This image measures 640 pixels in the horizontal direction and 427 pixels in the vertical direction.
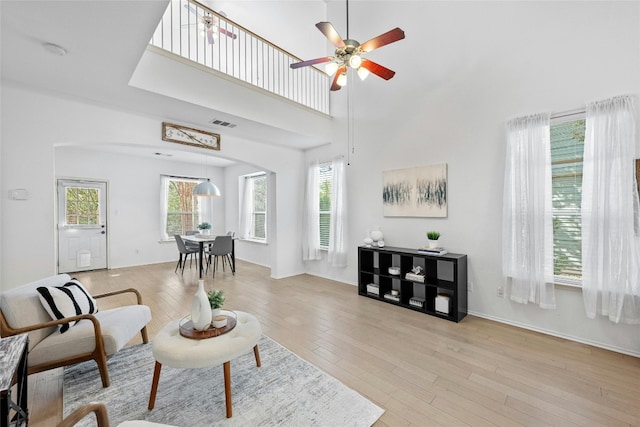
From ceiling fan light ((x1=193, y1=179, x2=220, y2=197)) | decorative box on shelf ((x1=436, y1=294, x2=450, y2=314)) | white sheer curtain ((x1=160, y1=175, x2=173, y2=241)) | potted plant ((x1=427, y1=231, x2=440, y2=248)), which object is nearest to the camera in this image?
decorative box on shelf ((x1=436, y1=294, x2=450, y2=314))

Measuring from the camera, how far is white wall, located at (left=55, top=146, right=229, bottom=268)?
593cm

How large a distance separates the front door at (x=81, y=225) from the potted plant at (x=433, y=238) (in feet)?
22.8

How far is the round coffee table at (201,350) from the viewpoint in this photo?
168cm

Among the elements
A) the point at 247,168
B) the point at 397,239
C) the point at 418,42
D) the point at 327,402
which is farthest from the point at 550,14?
the point at 247,168

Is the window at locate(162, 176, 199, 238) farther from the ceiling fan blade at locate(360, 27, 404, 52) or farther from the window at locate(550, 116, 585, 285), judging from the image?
the window at locate(550, 116, 585, 285)

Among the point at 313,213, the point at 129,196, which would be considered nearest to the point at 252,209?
the point at 313,213

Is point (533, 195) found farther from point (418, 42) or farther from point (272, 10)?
point (272, 10)

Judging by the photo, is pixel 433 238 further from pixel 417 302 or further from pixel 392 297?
pixel 392 297

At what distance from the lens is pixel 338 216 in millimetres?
4898

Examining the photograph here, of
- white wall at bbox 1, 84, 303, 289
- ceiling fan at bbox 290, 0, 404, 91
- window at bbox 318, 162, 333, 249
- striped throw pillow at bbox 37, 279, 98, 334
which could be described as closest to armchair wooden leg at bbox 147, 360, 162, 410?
striped throw pillow at bbox 37, 279, 98, 334

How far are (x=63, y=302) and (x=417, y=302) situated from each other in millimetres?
3697

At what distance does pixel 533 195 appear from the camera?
2883 millimetres

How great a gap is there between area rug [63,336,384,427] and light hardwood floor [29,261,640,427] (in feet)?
0.44

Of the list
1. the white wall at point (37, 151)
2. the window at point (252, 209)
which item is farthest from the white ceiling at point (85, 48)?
the window at point (252, 209)
